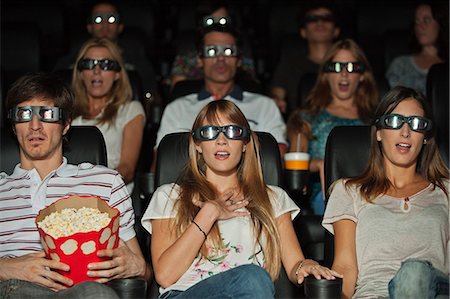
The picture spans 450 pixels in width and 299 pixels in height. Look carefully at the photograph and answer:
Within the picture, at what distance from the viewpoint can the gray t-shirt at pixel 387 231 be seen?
13.4 ft

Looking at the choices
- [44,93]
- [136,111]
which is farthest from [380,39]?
[44,93]

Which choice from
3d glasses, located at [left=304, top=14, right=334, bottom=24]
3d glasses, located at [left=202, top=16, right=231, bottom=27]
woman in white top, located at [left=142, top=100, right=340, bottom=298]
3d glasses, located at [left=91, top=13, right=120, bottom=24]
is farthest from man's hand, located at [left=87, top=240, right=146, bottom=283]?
3d glasses, located at [left=304, top=14, right=334, bottom=24]

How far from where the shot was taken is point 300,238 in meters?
4.65

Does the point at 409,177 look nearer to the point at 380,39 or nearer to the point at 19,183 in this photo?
the point at 19,183

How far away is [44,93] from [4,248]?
2.15ft

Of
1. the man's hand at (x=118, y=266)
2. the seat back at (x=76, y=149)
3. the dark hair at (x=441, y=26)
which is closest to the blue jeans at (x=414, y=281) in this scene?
the man's hand at (x=118, y=266)

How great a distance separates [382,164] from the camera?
4.39 metres

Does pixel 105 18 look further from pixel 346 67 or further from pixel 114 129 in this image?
pixel 346 67

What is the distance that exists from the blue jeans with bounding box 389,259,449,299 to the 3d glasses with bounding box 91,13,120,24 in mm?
3251

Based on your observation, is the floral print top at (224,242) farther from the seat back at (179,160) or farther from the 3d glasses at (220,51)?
the 3d glasses at (220,51)

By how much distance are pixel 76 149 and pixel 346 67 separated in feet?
5.55

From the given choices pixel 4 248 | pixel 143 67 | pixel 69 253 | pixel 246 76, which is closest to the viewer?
pixel 69 253

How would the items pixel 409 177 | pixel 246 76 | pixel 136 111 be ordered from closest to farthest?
pixel 409 177, pixel 136 111, pixel 246 76

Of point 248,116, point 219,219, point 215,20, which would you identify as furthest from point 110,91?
point 219,219
